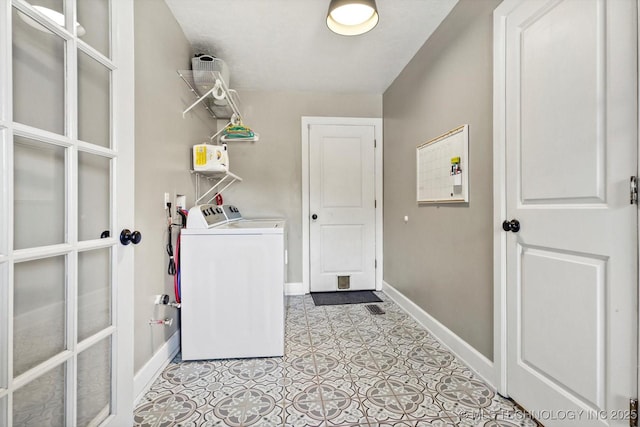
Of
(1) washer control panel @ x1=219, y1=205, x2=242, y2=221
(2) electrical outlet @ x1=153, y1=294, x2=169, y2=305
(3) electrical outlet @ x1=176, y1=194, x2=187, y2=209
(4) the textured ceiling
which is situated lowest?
(2) electrical outlet @ x1=153, y1=294, x2=169, y2=305

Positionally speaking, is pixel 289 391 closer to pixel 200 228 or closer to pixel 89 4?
pixel 200 228

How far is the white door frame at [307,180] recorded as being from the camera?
3150 millimetres

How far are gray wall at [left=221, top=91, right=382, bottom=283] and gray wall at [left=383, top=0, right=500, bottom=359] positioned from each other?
1068 mm

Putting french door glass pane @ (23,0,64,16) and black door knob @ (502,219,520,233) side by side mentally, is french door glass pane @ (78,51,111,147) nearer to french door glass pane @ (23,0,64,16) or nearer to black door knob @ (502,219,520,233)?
→ french door glass pane @ (23,0,64,16)

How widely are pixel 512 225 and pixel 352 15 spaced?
4.79 ft

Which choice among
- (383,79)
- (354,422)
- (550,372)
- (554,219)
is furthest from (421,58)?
(354,422)

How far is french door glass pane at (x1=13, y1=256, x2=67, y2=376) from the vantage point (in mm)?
766

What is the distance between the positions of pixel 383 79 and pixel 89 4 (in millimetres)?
2488

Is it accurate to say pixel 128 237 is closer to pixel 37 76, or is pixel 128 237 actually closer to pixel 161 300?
pixel 37 76

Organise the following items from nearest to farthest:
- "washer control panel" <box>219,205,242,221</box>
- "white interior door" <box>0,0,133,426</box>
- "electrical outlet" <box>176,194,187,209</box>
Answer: "white interior door" <box>0,0,133,426</box> → "electrical outlet" <box>176,194,187,209</box> → "washer control panel" <box>219,205,242,221</box>

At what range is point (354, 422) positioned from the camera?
4.15 ft

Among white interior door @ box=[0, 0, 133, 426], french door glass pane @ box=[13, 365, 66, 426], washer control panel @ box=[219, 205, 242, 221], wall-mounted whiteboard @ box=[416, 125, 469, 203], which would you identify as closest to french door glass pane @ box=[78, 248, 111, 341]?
white interior door @ box=[0, 0, 133, 426]

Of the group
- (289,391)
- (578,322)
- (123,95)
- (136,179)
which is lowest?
(289,391)

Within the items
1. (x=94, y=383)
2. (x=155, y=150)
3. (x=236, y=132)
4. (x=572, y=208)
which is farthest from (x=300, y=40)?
(x=94, y=383)
